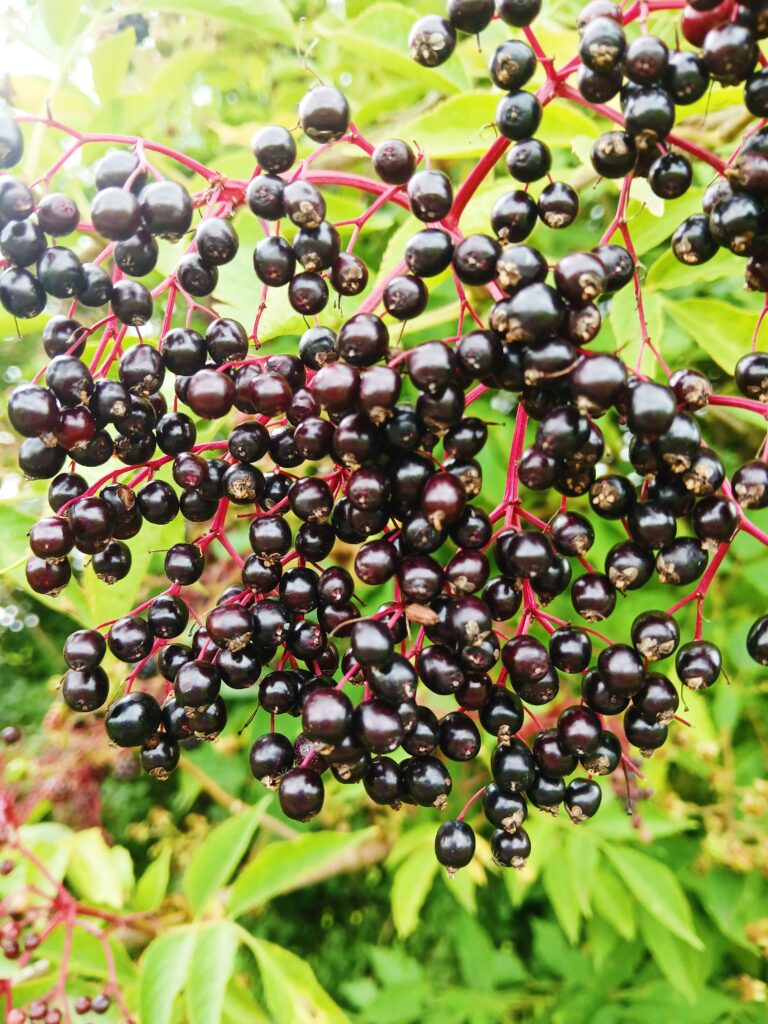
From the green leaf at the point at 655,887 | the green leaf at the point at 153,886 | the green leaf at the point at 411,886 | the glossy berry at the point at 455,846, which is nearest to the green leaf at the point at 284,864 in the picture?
the green leaf at the point at 153,886

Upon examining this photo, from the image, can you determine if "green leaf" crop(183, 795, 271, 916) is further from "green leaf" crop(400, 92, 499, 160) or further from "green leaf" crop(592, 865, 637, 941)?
"green leaf" crop(400, 92, 499, 160)

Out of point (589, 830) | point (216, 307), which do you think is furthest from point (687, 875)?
point (216, 307)

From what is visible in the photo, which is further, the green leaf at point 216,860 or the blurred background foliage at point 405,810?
the green leaf at point 216,860

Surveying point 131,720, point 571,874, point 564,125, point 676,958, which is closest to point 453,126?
point 564,125

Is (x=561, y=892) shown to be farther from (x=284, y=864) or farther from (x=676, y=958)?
(x=284, y=864)

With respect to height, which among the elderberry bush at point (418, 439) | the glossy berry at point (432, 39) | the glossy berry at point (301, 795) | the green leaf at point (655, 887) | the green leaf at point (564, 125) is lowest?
the green leaf at point (655, 887)

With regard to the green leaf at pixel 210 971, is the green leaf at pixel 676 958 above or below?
below

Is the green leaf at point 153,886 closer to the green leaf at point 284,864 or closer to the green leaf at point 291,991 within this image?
the green leaf at point 284,864
